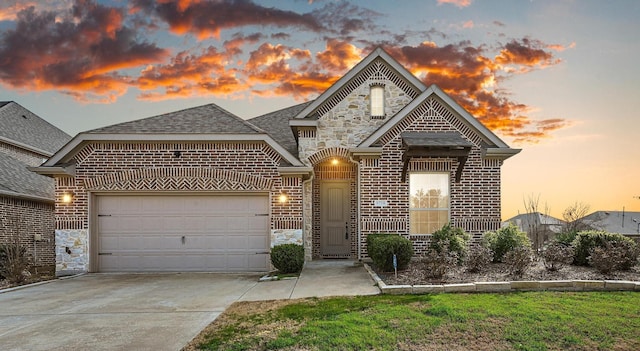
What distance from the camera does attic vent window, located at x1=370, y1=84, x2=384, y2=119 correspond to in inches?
590

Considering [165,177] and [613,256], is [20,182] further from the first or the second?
[613,256]

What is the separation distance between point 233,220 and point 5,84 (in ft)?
38.0

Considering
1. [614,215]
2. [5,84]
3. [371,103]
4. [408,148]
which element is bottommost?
[614,215]

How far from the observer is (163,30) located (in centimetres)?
1442

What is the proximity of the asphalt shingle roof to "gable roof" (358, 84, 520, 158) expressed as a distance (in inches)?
138

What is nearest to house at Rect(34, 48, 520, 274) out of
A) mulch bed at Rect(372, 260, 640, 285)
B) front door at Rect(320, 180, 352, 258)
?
front door at Rect(320, 180, 352, 258)

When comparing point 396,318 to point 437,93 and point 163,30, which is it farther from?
point 163,30

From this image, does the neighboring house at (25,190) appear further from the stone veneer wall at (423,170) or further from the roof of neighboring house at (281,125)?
the stone veneer wall at (423,170)

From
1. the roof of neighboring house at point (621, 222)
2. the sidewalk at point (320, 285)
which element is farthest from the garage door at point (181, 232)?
the roof of neighboring house at point (621, 222)

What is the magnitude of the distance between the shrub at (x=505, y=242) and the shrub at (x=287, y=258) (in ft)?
16.4

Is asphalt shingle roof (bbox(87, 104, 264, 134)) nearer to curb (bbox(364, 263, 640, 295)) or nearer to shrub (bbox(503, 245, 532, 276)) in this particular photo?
curb (bbox(364, 263, 640, 295))

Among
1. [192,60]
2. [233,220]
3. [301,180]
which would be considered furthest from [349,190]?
[192,60]

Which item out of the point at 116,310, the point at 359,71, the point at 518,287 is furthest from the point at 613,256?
the point at 116,310

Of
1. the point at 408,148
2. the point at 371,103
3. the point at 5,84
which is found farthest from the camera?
the point at 5,84
